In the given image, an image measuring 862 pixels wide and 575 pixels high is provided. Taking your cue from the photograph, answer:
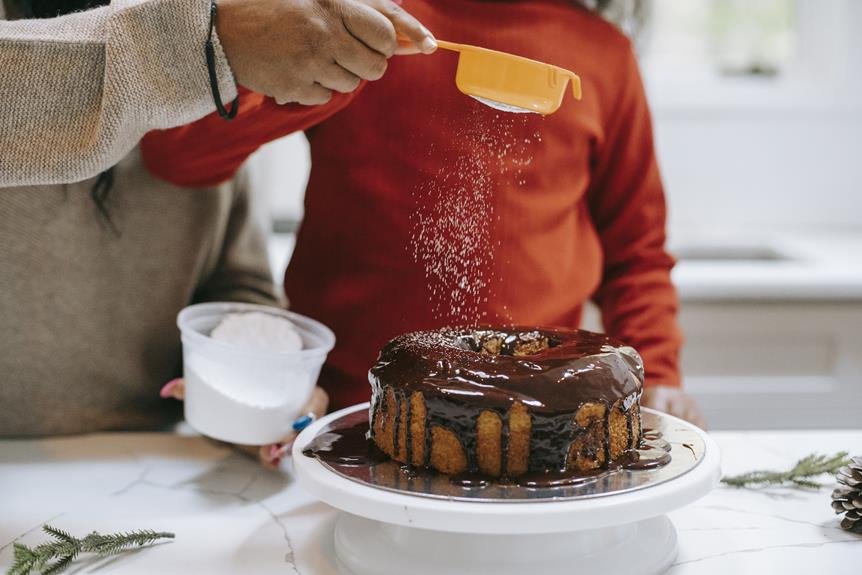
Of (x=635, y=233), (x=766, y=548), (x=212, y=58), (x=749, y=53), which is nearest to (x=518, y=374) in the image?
(x=766, y=548)

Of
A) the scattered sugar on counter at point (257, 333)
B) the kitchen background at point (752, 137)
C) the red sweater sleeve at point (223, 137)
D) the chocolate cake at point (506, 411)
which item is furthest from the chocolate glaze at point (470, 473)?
the kitchen background at point (752, 137)

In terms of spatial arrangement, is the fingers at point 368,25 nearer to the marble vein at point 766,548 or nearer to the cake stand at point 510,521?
the cake stand at point 510,521

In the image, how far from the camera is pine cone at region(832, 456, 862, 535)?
852 millimetres

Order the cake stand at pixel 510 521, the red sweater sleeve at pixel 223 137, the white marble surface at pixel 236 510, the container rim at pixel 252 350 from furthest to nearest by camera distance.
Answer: the red sweater sleeve at pixel 223 137
the container rim at pixel 252 350
the white marble surface at pixel 236 510
the cake stand at pixel 510 521

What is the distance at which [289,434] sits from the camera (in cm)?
99

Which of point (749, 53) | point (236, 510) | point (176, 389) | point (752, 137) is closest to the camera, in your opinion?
point (236, 510)

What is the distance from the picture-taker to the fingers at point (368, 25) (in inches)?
31.5

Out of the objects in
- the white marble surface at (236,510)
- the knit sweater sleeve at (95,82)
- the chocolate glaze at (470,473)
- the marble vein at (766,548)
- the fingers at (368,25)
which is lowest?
the white marble surface at (236,510)

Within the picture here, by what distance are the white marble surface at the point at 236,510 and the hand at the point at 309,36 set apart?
41cm

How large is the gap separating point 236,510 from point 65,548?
0.57 feet

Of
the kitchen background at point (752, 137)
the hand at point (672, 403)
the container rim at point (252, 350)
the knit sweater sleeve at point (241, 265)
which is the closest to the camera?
the container rim at point (252, 350)

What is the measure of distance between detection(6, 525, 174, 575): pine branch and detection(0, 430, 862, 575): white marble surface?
0.4 inches

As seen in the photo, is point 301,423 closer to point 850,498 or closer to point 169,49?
point 169,49

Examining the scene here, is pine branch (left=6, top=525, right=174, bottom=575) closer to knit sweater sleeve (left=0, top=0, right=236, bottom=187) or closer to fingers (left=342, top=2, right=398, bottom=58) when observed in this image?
knit sweater sleeve (left=0, top=0, right=236, bottom=187)
